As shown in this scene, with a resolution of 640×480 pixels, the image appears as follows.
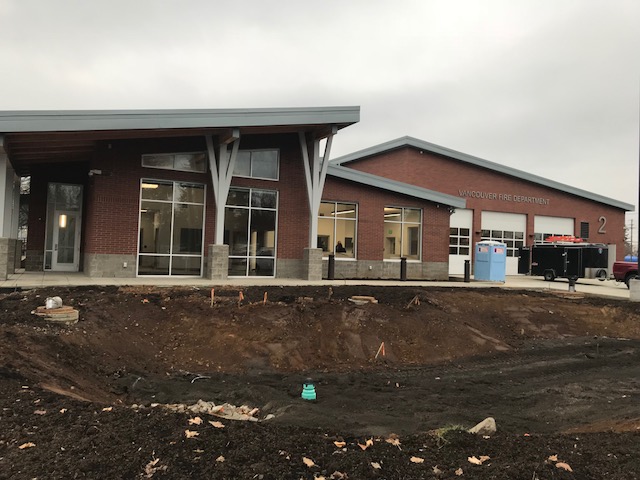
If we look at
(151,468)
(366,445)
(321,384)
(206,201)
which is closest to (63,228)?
(206,201)

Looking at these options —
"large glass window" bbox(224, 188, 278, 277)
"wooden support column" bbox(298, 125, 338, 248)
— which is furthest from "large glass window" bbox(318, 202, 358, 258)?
"large glass window" bbox(224, 188, 278, 277)

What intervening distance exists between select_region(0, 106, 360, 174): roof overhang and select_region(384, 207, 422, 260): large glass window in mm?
5936

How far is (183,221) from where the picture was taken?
17750 mm

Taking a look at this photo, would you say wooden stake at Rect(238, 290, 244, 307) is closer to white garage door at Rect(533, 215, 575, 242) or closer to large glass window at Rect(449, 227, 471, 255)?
large glass window at Rect(449, 227, 471, 255)

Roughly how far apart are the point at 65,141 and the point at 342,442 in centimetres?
1414

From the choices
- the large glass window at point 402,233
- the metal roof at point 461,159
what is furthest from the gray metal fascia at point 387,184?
the metal roof at point 461,159

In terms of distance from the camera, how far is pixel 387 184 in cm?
2164

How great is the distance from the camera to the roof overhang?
12.9 meters

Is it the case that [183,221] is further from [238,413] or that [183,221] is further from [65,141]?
[238,413]

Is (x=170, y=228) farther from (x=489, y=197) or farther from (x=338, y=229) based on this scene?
(x=489, y=197)

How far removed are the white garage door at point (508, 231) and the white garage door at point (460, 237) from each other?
1310 millimetres

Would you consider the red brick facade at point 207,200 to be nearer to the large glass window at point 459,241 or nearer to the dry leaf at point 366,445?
the large glass window at point 459,241

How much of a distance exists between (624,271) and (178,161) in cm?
2331

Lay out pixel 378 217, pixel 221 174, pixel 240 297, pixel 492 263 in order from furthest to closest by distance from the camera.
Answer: pixel 492 263 → pixel 378 217 → pixel 221 174 → pixel 240 297
